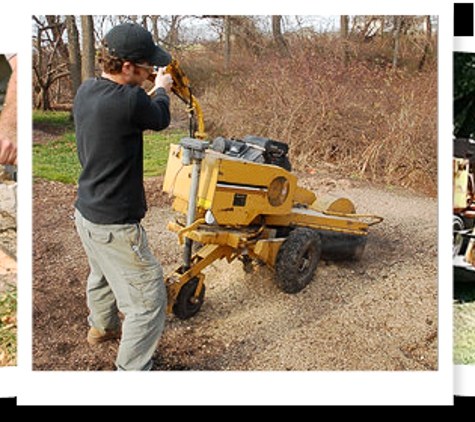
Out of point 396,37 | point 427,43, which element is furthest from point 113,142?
point 396,37

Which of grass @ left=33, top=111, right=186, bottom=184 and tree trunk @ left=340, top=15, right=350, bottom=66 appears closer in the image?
grass @ left=33, top=111, right=186, bottom=184

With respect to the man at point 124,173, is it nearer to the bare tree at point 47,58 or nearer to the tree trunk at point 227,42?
the bare tree at point 47,58

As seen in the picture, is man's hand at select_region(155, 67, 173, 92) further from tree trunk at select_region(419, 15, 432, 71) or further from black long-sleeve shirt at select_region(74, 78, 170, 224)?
tree trunk at select_region(419, 15, 432, 71)

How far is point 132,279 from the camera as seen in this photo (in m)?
2.77

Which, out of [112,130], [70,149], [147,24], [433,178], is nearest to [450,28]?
[433,178]

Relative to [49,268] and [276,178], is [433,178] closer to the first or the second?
[276,178]

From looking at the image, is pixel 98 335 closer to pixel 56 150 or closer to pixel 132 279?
pixel 132 279

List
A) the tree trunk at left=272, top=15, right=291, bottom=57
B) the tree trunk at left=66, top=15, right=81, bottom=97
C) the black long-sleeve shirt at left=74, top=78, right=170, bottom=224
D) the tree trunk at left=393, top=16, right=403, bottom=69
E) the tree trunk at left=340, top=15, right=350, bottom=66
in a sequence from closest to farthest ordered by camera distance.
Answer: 1. the black long-sleeve shirt at left=74, top=78, right=170, bottom=224
2. the tree trunk at left=66, top=15, right=81, bottom=97
3. the tree trunk at left=393, top=16, right=403, bottom=69
4. the tree trunk at left=272, top=15, right=291, bottom=57
5. the tree trunk at left=340, top=15, right=350, bottom=66

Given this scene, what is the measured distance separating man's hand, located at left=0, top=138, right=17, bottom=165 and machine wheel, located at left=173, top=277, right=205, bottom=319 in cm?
131

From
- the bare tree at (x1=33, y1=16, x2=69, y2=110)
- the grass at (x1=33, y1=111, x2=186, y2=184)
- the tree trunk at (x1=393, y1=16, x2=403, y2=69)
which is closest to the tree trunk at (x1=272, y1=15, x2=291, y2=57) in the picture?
the tree trunk at (x1=393, y1=16, x2=403, y2=69)

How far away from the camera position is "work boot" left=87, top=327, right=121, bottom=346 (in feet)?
10.7

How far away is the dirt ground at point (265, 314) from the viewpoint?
3.29 m

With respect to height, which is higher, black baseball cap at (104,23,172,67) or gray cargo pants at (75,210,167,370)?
black baseball cap at (104,23,172,67)

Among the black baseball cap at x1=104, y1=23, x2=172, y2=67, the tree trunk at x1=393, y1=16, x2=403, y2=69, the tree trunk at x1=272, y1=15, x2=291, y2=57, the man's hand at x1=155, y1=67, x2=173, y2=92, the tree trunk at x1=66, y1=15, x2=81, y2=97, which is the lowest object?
the man's hand at x1=155, y1=67, x2=173, y2=92
